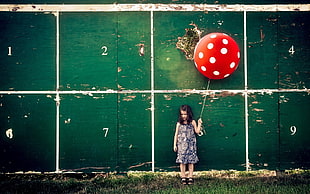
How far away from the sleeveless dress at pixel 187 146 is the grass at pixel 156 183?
1.30 ft

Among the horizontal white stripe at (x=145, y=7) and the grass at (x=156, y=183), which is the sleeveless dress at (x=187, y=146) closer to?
the grass at (x=156, y=183)

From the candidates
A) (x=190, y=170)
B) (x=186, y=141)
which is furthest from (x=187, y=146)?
(x=190, y=170)

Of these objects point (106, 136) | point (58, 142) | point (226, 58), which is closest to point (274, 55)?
point (226, 58)

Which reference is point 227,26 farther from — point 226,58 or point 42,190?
point 42,190

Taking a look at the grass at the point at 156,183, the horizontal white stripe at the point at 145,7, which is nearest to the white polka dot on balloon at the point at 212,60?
the horizontal white stripe at the point at 145,7

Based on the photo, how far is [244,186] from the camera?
4707 mm

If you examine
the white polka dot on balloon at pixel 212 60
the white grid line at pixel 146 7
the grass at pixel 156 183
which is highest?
the white grid line at pixel 146 7

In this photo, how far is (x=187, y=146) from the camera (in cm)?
500

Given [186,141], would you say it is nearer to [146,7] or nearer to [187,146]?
[187,146]

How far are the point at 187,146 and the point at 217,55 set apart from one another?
63.1 inches

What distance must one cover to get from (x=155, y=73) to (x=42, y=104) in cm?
211

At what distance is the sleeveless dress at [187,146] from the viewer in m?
5.00

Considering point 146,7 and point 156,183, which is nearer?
point 156,183

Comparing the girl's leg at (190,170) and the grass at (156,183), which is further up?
the girl's leg at (190,170)
